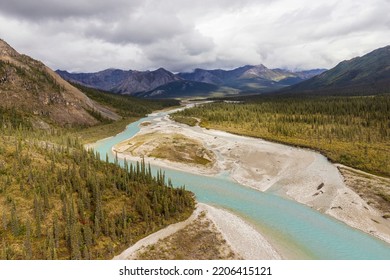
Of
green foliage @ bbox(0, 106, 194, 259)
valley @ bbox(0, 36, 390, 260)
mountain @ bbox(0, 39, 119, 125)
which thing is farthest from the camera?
mountain @ bbox(0, 39, 119, 125)

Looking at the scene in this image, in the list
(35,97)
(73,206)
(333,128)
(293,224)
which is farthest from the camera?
(35,97)

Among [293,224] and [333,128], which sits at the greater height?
[333,128]

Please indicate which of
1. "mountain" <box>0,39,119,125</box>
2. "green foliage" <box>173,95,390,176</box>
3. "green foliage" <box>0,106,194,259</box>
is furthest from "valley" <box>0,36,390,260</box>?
"mountain" <box>0,39,119,125</box>

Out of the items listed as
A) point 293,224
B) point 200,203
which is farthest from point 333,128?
point 200,203

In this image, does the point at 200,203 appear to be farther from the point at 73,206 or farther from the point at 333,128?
the point at 333,128

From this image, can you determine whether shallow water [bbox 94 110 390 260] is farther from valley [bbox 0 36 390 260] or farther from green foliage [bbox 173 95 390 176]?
green foliage [bbox 173 95 390 176]

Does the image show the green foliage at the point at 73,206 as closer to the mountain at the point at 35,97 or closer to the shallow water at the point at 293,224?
A: the shallow water at the point at 293,224

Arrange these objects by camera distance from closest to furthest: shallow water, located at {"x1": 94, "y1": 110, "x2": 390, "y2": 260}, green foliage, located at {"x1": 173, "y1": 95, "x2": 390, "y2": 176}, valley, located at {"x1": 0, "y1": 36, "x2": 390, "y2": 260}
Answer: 1. valley, located at {"x1": 0, "y1": 36, "x2": 390, "y2": 260}
2. shallow water, located at {"x1": 94, "y1": 110, "x2": 390, "y2": 260}
3. green foliage, located at {"x1": 173, "y1": 95, "x2": 390, "y2": 176}
